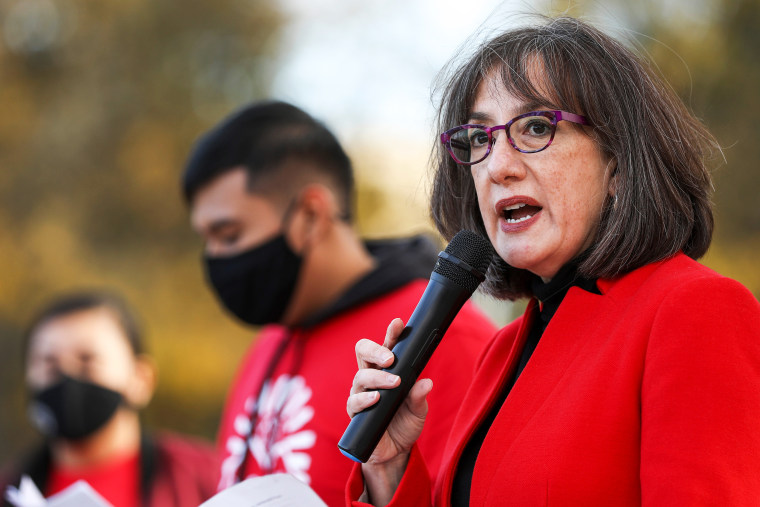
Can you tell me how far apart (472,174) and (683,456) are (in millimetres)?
973

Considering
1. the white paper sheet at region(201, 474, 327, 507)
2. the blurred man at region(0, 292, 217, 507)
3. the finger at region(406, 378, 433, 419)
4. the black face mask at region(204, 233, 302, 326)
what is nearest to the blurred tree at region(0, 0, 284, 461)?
the blurred man at region(0, 292, 217, 507)

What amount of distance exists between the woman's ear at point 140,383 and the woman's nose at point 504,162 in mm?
3605

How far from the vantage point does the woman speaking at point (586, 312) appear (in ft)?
5.47

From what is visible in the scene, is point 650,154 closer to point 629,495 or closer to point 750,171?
point 629,495

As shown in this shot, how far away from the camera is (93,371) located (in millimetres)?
5062

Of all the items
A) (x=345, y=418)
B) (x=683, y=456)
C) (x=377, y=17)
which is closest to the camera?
(x=683, y=456)

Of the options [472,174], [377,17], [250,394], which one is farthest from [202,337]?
[472,174]

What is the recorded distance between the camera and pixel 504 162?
2107 mm

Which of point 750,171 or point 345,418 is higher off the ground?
point 750,171

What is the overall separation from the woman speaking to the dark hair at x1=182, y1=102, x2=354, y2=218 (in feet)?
5.49

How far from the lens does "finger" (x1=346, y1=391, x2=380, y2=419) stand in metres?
1.95

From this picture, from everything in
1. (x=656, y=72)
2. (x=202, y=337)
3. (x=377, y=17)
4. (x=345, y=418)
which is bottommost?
(x=202, y=337)

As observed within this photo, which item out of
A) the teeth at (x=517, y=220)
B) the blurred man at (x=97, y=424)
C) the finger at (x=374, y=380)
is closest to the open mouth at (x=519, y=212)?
the teeth at (x=517, y=220)

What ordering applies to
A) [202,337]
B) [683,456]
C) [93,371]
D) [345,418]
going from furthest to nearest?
[202,337] → [93,371] → [345,418] → [683,456]
